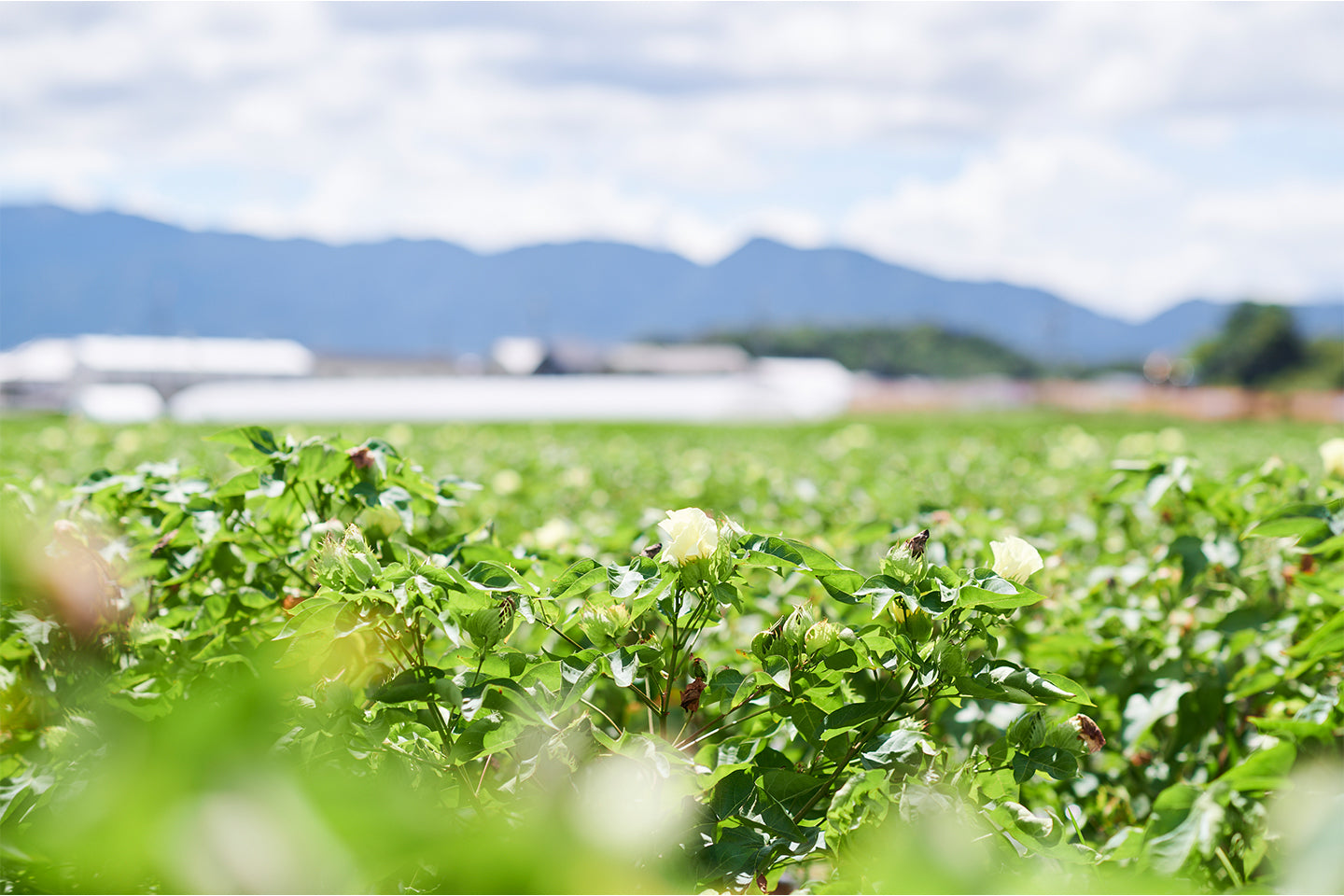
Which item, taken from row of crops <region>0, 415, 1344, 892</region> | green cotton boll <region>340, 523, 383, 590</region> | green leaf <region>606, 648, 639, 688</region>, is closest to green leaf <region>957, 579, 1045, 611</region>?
row of crops <region>0, 415, 1344, 892</region>

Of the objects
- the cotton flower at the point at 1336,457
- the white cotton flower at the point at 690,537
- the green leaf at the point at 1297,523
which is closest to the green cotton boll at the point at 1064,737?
the white cotton flower at the point at 690,537

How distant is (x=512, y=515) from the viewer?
3836 millimetres

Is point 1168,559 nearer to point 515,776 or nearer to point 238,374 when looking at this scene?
point 515,776

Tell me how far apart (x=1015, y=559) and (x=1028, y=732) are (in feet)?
0.66

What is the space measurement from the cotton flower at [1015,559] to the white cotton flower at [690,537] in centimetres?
35

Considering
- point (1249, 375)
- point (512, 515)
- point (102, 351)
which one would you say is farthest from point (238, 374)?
point (1249, 375)

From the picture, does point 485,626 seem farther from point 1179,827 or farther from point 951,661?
point 1179,827

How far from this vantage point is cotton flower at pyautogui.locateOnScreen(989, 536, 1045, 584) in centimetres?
126

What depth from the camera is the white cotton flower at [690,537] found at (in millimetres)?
1180

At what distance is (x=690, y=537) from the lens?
46.5 inches

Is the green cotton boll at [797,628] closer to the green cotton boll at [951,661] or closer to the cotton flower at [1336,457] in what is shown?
the green cotton boll at [951,661]

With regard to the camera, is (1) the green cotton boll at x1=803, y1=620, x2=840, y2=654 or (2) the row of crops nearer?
(2) the row of crops

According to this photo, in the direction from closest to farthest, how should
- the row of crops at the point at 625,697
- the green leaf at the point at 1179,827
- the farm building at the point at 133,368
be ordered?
the row of crops at the point at 625,697 < the green leaf at the point at 1179,827 < the farm building at the point at 133,368

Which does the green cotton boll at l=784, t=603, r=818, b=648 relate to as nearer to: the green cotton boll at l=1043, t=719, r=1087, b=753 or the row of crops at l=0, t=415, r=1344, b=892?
the row of crops at l=0, t=415, r=1344, b=892
